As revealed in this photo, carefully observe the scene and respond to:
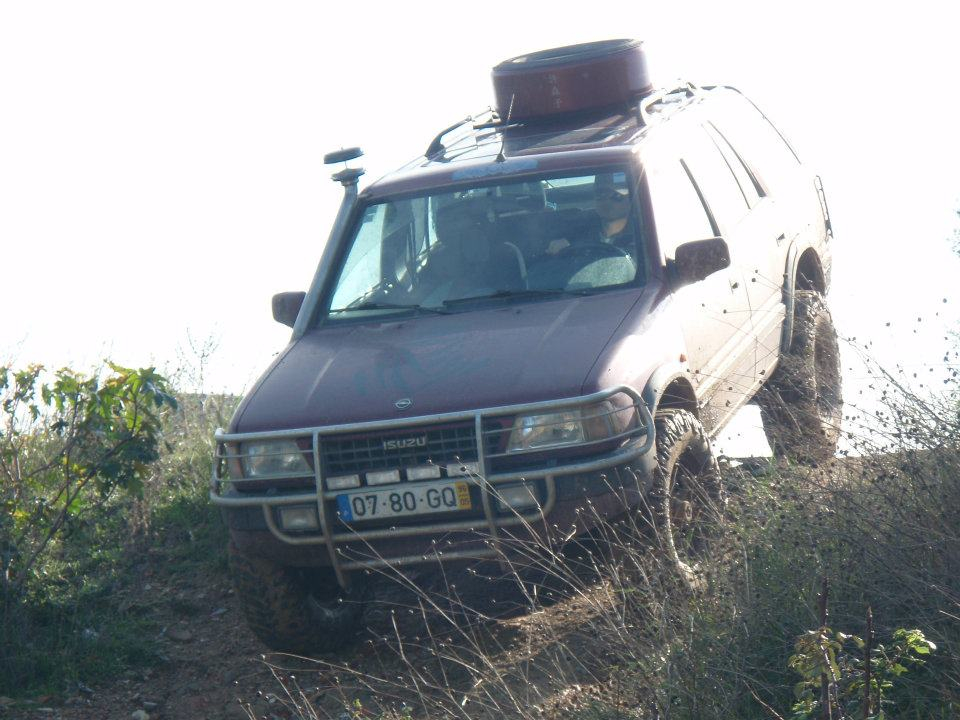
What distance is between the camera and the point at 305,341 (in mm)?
5809

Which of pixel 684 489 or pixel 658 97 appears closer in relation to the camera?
pixel 684 489

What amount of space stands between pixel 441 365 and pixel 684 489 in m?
1.13

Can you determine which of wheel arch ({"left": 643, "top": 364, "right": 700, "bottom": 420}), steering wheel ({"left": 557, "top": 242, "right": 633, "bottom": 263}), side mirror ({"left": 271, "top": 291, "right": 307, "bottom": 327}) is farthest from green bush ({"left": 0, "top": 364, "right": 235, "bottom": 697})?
wheel arch ({"left": 643, "top": 364, "right": 700, "bottom": 420})

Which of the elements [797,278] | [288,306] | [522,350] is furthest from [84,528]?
[797,278]

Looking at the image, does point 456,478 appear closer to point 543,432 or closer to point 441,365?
point 543,432

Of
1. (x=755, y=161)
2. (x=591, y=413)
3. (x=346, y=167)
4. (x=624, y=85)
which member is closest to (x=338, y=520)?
(x=591, y=413)

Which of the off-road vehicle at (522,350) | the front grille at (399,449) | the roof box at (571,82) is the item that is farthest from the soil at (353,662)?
the roof box at (571,82)

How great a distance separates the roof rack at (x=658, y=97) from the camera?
6.67 m

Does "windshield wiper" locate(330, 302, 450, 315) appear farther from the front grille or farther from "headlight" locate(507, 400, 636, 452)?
"headlight" locate(507, 400, 636, 452)

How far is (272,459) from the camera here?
5.10 meters

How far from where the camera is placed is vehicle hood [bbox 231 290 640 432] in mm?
4836

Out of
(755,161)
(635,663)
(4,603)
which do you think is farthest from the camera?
(755,161)

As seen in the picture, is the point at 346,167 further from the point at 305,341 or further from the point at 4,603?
the point at 4,603

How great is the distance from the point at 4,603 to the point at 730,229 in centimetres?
401
